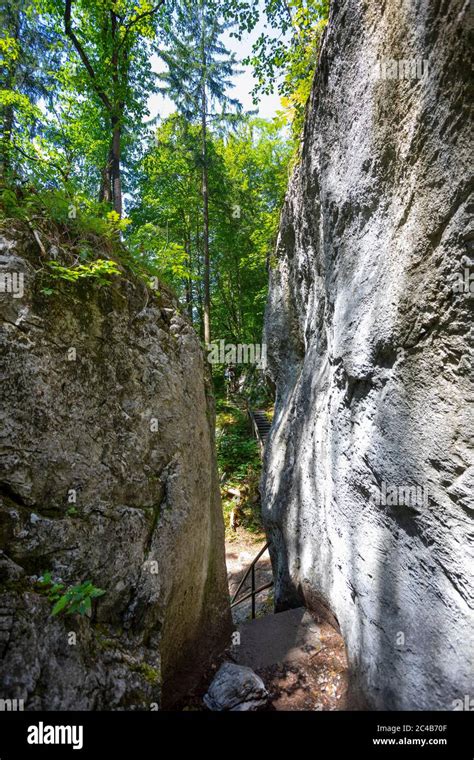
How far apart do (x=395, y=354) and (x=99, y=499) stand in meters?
3.15

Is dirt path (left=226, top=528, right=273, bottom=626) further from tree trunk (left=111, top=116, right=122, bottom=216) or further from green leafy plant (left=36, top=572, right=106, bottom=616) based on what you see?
tree trunk (left=111, top=116, right=122, bottom=216)

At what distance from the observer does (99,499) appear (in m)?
3.39

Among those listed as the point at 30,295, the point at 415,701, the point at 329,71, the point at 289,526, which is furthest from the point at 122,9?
the point at 415,701

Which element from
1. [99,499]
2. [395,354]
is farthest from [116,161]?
[395,354]

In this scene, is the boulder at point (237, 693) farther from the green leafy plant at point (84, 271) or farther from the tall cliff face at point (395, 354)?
the green leafy plant at point (84, 271)

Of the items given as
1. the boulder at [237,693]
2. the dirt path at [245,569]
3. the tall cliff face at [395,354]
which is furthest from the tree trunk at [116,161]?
the dirt path at [245,569]

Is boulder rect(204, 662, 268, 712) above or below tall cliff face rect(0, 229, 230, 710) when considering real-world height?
below

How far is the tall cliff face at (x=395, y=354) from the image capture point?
2.38 m

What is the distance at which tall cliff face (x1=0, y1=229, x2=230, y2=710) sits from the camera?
8.73 ft

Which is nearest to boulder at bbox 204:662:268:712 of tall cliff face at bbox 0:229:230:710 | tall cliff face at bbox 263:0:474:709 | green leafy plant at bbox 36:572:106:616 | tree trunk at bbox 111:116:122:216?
tall cliff face at bbox 0:229:230:710

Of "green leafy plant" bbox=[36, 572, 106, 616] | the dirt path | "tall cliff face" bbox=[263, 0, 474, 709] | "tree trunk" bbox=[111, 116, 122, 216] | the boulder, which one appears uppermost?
"tree trunk" bbox=[111, 116, 122, 216]

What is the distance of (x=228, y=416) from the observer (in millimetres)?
18516

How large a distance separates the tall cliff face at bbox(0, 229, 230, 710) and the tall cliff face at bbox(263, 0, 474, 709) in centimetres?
205
